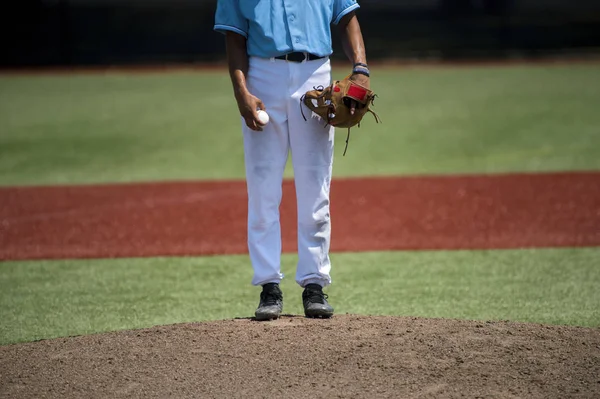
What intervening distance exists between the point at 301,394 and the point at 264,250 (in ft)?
3.90

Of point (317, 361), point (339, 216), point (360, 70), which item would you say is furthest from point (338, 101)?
point (339, 216)

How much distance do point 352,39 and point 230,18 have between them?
2.28ft

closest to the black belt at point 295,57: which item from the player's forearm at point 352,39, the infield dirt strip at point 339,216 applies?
the player's forearm at point 352,39

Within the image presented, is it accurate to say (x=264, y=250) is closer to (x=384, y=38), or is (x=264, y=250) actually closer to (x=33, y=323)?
(x=33, y=323)

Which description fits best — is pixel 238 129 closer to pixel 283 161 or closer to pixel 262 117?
pixel 283 161

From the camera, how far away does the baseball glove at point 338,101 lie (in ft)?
15.7

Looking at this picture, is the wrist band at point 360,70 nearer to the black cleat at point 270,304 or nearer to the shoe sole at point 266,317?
the black cleat at point 270,304

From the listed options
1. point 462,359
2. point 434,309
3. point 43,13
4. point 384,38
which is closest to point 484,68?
point 384,38

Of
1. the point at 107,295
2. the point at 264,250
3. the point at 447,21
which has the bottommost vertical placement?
the point at 107,295

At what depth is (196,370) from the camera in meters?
4.32

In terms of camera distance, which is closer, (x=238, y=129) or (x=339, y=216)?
(x=339, y=216)

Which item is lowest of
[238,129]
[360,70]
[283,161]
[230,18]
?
[238,129]

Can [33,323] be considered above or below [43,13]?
below

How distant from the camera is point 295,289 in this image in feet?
21.7
